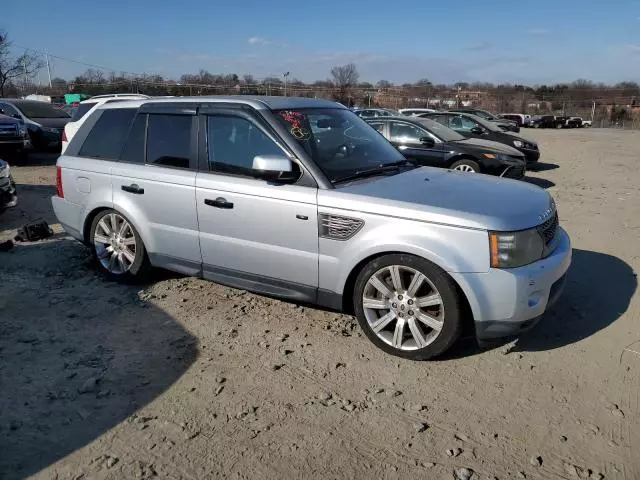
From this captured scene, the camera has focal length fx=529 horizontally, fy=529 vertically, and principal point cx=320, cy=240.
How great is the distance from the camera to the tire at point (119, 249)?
5016 millimetres

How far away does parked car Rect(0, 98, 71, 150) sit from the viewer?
15062 mm

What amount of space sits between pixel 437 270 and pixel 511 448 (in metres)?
1.16

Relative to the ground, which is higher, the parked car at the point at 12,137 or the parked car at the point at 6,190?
the parked car at the point at 12,137

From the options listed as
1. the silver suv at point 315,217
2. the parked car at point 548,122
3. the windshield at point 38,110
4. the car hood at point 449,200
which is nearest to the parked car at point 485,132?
the silver suv at point 315,217

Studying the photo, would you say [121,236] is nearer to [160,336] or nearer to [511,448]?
[160,336]

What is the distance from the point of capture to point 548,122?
47531 mm

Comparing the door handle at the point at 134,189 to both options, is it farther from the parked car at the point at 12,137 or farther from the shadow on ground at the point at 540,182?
the parked car at the point at 12,137

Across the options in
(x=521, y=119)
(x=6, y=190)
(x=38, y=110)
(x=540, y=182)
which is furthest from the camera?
(x=521, y=119)

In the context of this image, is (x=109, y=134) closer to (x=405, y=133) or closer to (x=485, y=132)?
(x=405, y=133)

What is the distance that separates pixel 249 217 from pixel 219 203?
A: 0.31 metres

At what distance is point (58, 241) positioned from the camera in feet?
21.6

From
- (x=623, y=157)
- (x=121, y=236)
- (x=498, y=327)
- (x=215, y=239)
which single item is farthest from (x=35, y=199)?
(x=623, y=157)

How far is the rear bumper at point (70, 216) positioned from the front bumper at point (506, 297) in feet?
12.6

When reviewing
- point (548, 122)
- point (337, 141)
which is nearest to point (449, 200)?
point (337, 141)
